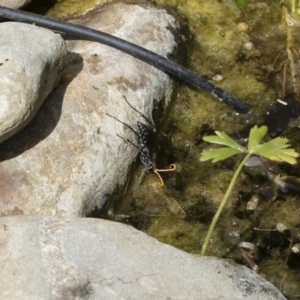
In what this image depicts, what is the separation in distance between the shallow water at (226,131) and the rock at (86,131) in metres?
0.21

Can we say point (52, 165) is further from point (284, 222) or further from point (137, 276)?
point (284, 222)

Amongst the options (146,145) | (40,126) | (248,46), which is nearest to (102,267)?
(40,126)

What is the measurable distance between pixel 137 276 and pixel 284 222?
3.81 feet

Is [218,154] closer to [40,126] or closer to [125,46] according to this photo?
[40,126]

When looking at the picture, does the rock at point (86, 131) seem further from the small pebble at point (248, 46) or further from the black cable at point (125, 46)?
the small pebble at point (248, 46)

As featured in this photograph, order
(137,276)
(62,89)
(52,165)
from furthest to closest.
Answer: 1. (62,89)
2. (52,165)
3. (137,276)

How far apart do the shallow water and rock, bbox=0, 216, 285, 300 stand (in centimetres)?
63

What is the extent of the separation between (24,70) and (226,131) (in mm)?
1335

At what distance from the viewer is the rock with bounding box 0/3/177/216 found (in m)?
2.88

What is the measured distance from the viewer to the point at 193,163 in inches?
136

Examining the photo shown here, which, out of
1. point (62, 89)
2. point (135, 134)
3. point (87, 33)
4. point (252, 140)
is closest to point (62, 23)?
point (87, 33)

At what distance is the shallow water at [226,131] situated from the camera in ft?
10.4

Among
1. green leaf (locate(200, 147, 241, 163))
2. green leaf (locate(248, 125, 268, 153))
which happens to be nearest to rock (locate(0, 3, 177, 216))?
green leaf (locate(200, 147, 241, 163))

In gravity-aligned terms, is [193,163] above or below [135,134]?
below
